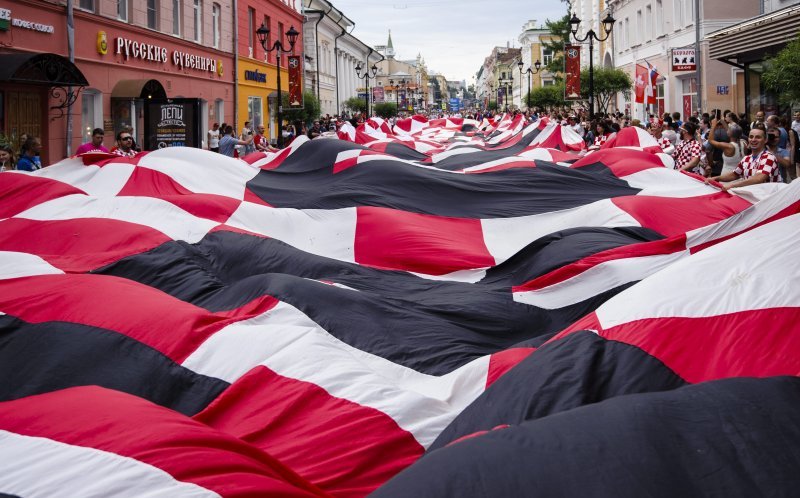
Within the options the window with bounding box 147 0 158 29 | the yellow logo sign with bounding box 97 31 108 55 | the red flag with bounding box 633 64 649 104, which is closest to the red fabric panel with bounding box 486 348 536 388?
the yellow logo sign with bounding box 97 31 108 55

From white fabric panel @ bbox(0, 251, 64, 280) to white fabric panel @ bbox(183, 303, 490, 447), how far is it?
1.40 meters

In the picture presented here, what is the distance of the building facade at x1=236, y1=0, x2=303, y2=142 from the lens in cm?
3081

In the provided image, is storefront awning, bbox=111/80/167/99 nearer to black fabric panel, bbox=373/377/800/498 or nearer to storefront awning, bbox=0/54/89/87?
storefront awning, bbox=0/54/89/87

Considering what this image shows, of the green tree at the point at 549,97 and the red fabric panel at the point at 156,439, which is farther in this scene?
the green tree at the point at 549,97

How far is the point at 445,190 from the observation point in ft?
24.5

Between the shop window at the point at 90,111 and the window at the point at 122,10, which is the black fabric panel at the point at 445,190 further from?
the window at the point at 122,10

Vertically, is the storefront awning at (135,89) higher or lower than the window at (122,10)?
lower

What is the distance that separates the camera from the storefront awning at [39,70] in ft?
45.4

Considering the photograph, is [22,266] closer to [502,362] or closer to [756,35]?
[502,362]

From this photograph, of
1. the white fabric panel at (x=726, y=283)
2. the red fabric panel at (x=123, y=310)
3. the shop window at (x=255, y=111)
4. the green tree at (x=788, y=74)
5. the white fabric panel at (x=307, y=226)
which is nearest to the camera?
the white fabric panel at (x=726, y=283)

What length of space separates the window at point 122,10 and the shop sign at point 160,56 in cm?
61

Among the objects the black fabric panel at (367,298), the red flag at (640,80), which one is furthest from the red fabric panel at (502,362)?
the red flag at (640,80)

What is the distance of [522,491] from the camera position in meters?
1.79

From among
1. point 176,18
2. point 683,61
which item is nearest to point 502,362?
point 176,18
